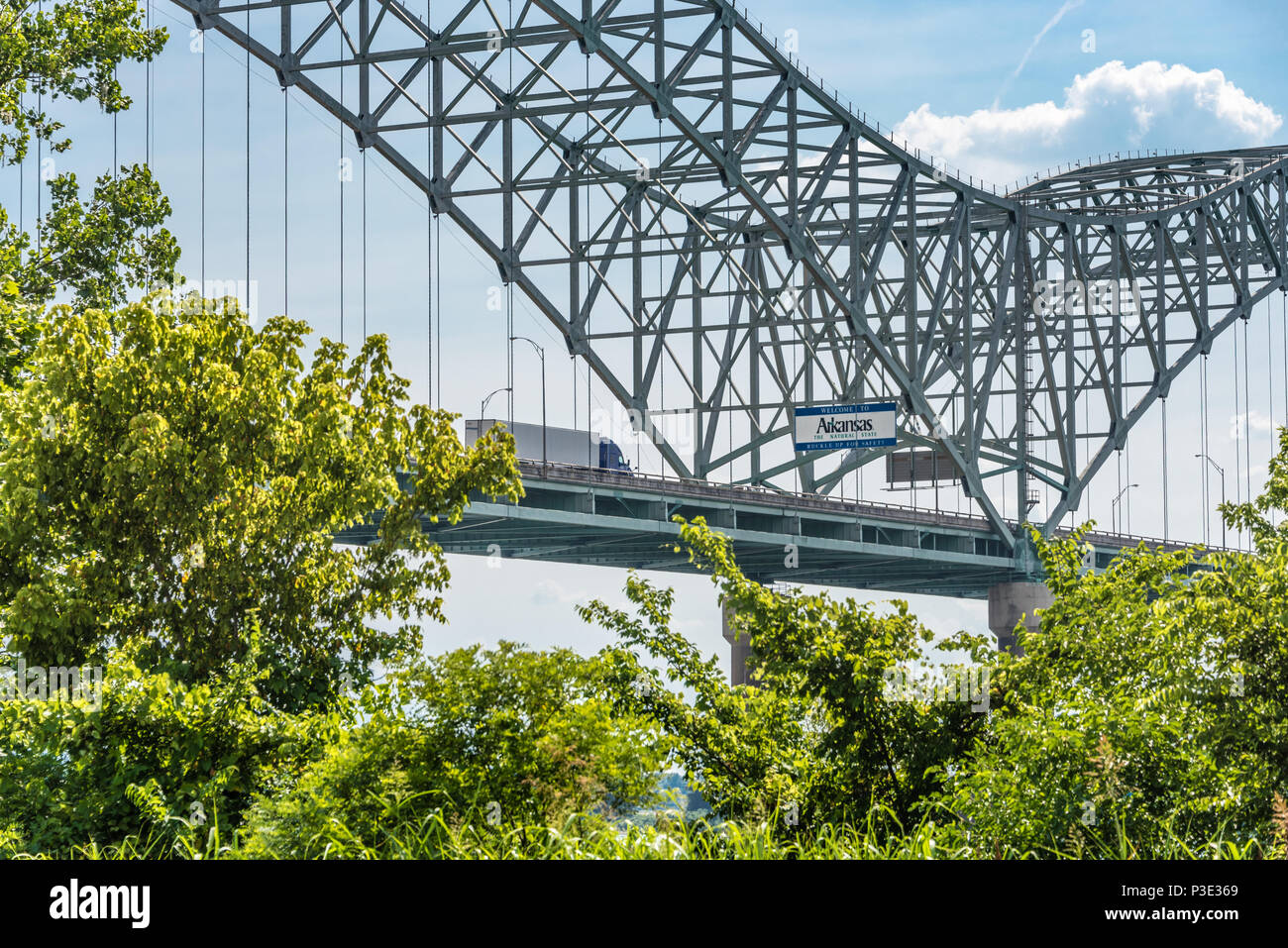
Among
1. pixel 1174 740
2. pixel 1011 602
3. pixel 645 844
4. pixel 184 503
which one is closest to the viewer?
pixel 645 844

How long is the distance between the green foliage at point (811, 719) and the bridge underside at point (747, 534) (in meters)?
34.0

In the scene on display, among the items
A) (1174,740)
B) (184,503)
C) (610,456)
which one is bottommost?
(1174,740)

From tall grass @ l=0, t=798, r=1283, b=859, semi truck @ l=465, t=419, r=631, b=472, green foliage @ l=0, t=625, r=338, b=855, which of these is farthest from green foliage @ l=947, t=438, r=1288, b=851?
semi truck @ l=465, t=419, r=631, b=472

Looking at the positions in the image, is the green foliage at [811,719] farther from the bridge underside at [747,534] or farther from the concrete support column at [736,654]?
the concrete support column at [736,654]

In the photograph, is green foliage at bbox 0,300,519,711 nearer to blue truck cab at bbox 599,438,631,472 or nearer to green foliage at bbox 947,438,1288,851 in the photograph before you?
green foliage at bbox 947,438,1288,851

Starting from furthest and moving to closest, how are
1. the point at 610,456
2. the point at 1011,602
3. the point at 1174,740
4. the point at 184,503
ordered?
the point at 1011,602
the point at 610,456
the point at 184,503
the point at 1174,740

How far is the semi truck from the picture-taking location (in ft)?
212

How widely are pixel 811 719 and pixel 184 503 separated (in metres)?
6.80

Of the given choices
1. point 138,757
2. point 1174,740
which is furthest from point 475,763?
point 1174,740

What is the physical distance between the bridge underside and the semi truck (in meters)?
2.95

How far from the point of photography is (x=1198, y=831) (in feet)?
39.4

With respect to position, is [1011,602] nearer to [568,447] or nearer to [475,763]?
[568,447]

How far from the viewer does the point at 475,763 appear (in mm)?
13164
